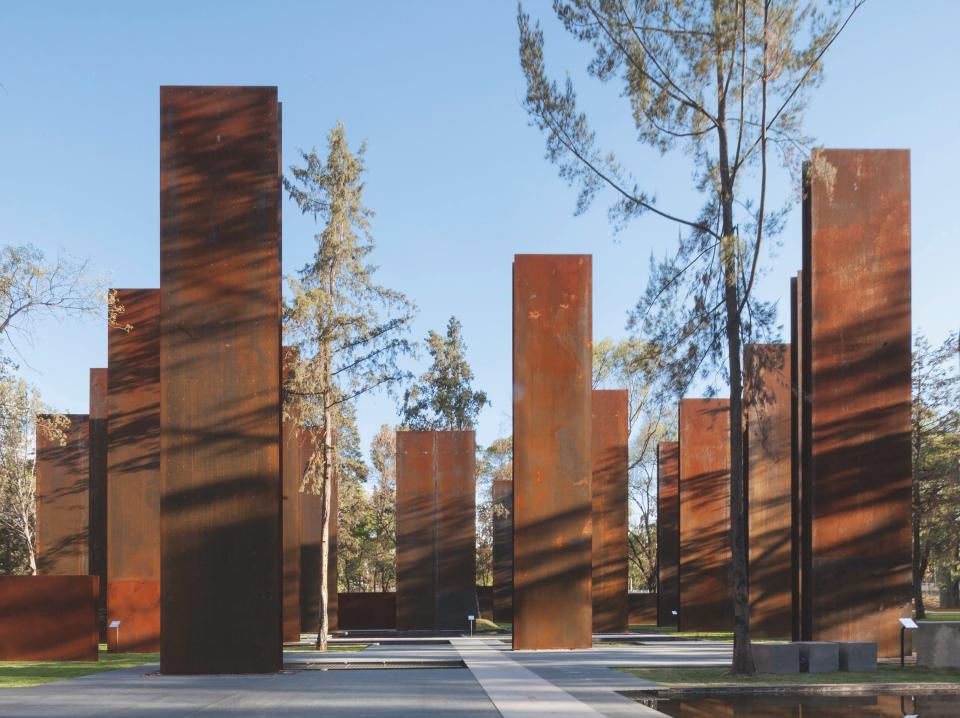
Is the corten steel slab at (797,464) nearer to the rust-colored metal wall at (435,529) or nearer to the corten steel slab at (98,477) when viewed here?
the rust-colored metal wall at (435,529)

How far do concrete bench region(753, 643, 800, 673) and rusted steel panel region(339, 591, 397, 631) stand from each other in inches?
889

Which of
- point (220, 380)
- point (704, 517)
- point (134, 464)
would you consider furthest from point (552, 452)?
point (704, 517)

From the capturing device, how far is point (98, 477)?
87.8 ft

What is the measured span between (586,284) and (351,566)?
33.4m

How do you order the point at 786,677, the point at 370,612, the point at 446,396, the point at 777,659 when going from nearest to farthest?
the point at 786,677
the point at 777,659
the point at 370,612
the point at 446,396

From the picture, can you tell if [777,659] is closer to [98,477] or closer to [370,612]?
[98,477]

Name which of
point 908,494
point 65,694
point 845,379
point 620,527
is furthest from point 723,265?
point 620,527

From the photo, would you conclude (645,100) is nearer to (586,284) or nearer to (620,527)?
(586,284)

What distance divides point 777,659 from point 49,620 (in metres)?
11.5

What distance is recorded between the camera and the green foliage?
47.1 meters

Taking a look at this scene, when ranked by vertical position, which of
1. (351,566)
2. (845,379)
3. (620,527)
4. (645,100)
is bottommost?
(351,566)

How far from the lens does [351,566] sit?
163ft

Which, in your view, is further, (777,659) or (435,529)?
(435,529)

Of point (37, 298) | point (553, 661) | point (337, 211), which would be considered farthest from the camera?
point (337, 211)
